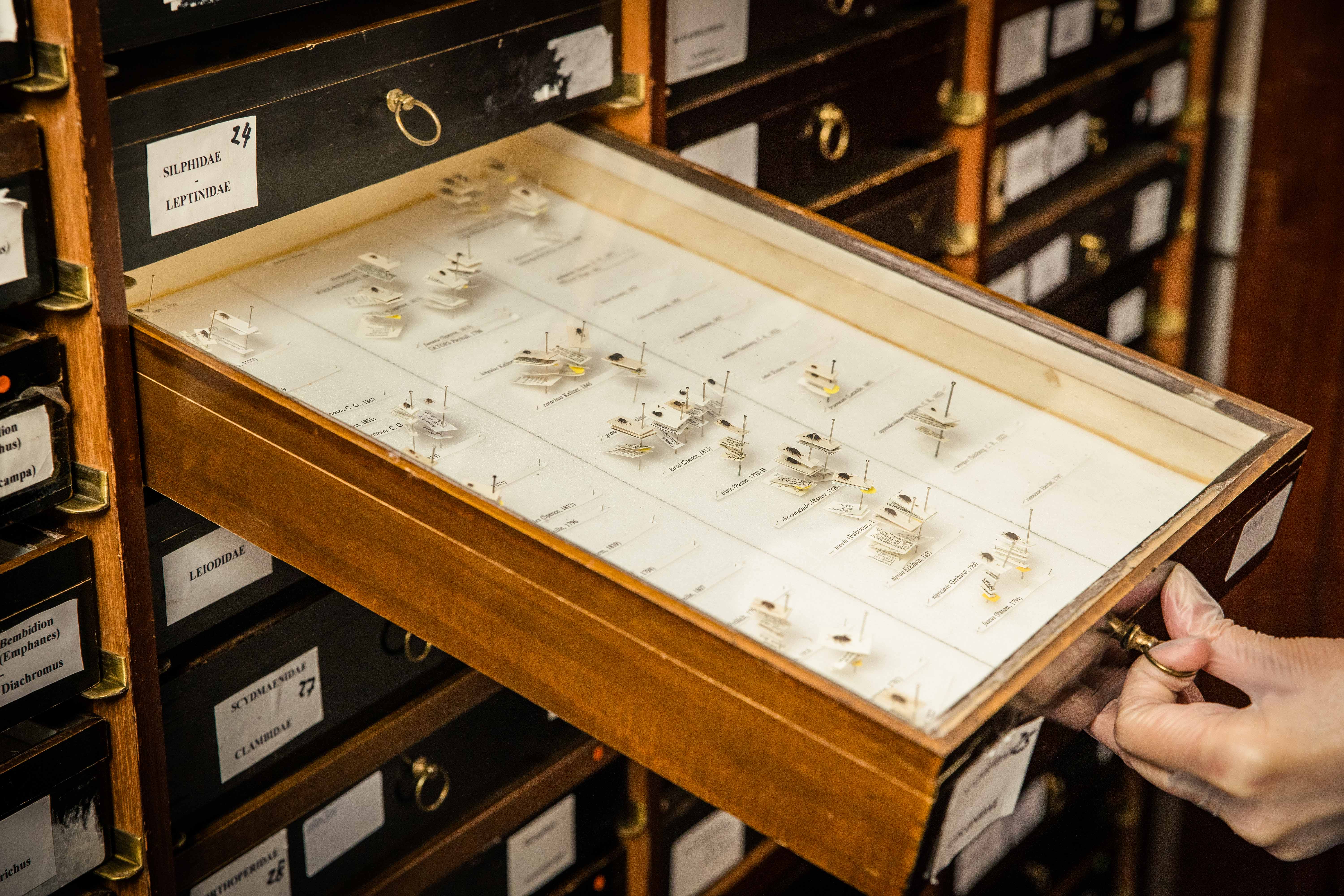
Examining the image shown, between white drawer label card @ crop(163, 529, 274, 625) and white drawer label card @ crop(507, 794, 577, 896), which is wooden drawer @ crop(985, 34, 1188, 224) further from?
white drawer label card @ crop(163, 529, 274, 625)

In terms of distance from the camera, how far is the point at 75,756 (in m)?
1.31

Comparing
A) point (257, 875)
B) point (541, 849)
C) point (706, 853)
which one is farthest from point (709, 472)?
point (706, 853)

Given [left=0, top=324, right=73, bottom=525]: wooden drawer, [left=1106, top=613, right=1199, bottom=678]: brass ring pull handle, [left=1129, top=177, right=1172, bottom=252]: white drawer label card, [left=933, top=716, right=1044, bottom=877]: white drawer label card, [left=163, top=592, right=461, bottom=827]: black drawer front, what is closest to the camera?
[left=933, top=716, right=1044, bottom=877]: white drawer label card

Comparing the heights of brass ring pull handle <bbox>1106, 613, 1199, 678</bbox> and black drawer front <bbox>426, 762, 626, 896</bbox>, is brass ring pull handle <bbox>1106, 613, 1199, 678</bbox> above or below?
above

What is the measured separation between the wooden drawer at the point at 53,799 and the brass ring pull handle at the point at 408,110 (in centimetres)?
60

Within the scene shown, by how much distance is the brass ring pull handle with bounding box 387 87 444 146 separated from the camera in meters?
1.31

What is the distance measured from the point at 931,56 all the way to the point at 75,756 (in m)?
1.39

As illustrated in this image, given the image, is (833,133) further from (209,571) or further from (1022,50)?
(209,571)

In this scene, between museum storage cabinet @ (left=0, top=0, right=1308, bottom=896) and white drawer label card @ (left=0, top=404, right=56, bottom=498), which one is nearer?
museum storage cabinet @ (left=0, top=0, right=1308, bottom=896)

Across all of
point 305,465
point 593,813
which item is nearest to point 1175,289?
point 593,813

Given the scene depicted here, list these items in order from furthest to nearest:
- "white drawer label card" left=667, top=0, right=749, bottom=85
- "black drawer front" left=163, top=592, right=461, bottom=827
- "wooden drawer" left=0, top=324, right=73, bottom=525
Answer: "white drawer label card" left=667, top=0, right=749, bottom=85, "black drawer front" left=163, top=592, right=461, bottom=827, "wooden drawer" left=0, top=324, right=73, bottom=525

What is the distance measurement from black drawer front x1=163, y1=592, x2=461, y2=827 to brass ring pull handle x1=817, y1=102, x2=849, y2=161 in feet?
2.64

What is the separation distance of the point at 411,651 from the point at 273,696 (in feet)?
0.59

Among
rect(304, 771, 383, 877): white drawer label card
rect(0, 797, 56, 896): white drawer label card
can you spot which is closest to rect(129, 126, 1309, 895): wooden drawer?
rect(0, 797, 56, 896): white drawer label card
